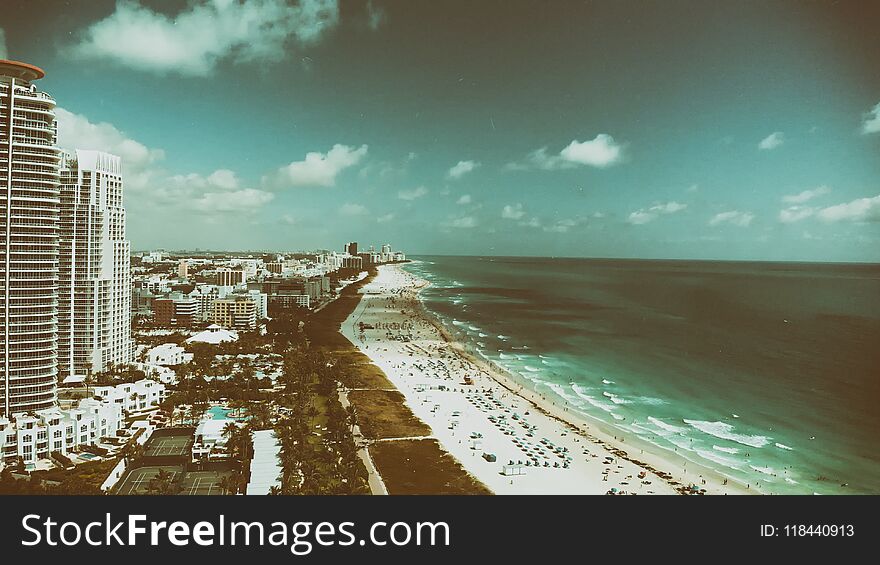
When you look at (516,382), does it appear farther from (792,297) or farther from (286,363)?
(792,297)

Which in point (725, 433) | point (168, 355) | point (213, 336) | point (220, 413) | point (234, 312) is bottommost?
point (725, 433)

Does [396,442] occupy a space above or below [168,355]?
below

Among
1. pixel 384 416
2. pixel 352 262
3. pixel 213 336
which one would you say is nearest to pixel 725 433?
pixel 384 416

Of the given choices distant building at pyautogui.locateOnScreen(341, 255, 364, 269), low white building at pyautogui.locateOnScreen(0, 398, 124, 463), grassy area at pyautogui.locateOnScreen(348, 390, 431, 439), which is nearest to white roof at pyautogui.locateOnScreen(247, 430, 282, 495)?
grassy area at pyautogui.locateOnScreen(348, 390, 431, 439)

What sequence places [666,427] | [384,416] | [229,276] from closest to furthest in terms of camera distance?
[384,416] → [666,427] → [229,276]

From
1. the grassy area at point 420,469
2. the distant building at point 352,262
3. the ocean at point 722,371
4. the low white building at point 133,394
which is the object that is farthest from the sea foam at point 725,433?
the distant building at point 352,262

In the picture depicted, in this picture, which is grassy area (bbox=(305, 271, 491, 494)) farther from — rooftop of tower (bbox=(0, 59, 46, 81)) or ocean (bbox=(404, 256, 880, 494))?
rooftop of tower (bbox=(0, 59, 46, 81))

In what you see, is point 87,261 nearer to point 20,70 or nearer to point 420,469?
point 20,70
